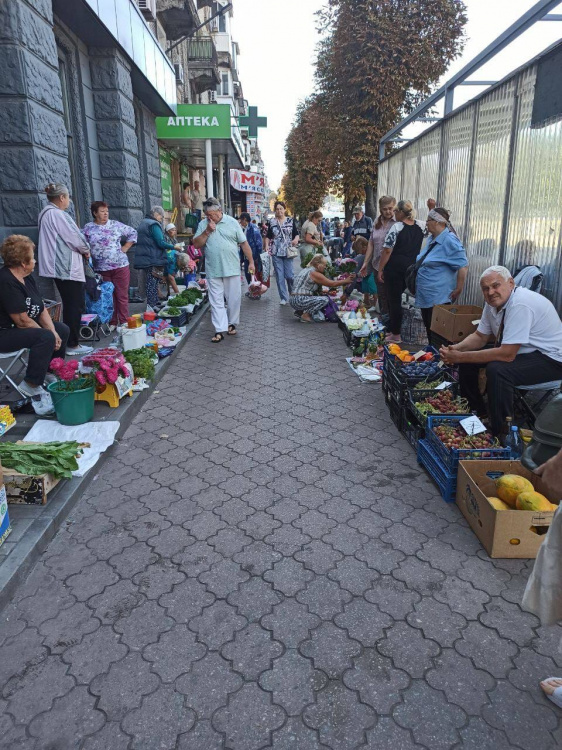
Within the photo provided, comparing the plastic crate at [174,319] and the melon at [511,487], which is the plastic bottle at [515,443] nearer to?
the melon at [511,487]

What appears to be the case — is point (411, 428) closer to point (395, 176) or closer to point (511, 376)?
point (511, 376)

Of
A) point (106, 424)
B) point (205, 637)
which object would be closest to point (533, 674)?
point (205, 637)

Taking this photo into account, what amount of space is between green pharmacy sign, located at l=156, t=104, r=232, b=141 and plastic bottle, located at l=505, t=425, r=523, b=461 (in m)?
14.5

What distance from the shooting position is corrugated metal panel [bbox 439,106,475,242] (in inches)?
281

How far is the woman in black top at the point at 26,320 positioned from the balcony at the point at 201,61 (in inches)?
950

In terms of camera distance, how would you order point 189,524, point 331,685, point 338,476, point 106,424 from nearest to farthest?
point 331,685, point 189,524, point 338,476, point 106,424

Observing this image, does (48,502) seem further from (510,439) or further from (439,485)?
(510,439)

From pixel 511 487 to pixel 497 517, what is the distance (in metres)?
0.24

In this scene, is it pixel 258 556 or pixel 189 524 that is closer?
pixel 258 556

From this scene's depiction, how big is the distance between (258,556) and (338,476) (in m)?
1.20

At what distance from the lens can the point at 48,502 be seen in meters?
3.63

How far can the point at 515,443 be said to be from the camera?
3855 millimetres

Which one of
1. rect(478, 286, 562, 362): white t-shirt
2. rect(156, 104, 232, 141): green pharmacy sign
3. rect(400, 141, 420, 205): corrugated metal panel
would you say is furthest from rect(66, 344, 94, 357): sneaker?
rect(156, 104, 232, 141): green pharmacy sign

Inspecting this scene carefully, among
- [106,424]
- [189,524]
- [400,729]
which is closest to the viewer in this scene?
[400,729]
